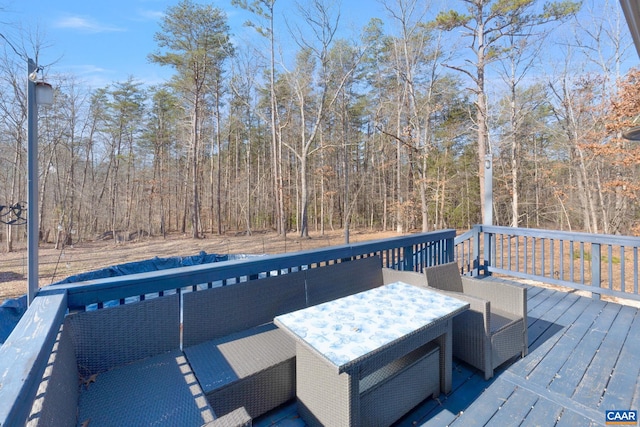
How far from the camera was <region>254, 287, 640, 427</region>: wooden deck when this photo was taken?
1.67m

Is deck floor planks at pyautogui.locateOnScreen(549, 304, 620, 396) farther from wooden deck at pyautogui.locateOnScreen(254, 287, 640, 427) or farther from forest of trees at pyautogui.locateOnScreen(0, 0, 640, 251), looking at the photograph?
forest of trees at pyautogui.locateOnScreen(0, 0, 640, 251)

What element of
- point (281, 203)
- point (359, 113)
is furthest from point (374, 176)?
point (281, 203)

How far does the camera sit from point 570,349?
2.34 m

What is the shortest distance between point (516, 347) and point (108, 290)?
2789mm

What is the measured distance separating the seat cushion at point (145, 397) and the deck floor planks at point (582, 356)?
2.16 metres

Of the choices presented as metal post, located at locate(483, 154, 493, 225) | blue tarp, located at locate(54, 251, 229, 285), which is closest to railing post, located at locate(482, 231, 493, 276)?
metal post, located at locate(483, 154, 493, 225)

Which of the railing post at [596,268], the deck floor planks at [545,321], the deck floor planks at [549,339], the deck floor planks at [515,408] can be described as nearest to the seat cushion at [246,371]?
the deck floor planks at [515,408]

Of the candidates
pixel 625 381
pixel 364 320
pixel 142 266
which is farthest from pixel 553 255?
pixel 142 266

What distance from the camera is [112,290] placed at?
5.65 feet

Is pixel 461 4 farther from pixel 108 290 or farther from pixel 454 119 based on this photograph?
pixel 108 290

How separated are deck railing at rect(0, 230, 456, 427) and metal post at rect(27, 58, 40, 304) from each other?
10 centimetres

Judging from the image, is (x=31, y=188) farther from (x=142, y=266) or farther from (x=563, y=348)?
(x=142, y=266)

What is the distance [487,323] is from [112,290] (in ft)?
7.74

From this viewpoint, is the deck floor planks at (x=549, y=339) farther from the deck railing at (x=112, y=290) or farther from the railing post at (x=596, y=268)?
the deck railing at (x=112, y=290)
